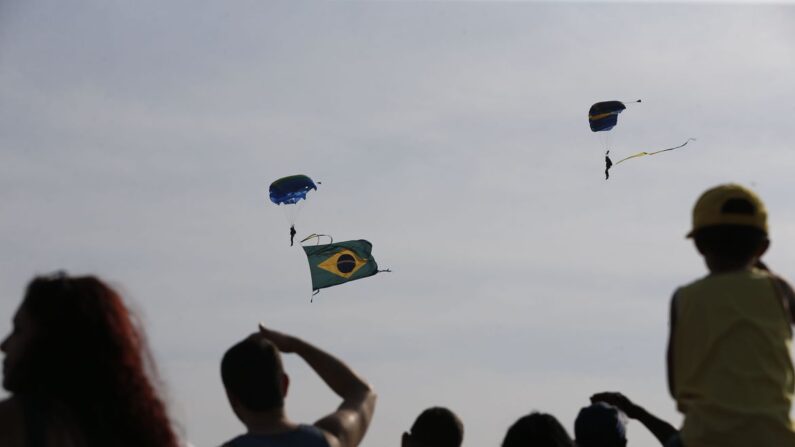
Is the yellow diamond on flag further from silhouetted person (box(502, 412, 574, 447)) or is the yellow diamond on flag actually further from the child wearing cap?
the child wearing cap

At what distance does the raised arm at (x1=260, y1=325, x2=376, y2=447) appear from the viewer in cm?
→ 614

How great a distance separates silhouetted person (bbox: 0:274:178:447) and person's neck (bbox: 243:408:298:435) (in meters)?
1.03

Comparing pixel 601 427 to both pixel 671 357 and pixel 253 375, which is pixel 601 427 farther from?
pixel 253 375

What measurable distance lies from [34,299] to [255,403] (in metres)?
1.38

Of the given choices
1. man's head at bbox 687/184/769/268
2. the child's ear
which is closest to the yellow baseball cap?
man's head at bbox 687/184/769/268

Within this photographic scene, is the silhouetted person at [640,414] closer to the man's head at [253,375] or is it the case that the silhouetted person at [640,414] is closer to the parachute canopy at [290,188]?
the man's head at [253,375]

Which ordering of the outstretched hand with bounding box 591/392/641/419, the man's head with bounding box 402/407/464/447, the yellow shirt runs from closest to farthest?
1. the yellow shirt
2. the outstretched hand with bounding box 591/392/641/419
3. the man's head with bounding box 402/407/464/447

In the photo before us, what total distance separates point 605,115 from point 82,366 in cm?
4438

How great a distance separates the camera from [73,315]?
488 centimetres

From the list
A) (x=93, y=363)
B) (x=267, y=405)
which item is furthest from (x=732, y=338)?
(x=93, y=363)

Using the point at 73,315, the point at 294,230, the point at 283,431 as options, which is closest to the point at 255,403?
the point at 283,431

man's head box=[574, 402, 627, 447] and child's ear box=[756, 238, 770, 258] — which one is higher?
child's ear box=[756, 238, 770, 258]

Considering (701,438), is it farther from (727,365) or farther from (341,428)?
(341,428)

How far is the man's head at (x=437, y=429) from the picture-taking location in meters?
8.22
